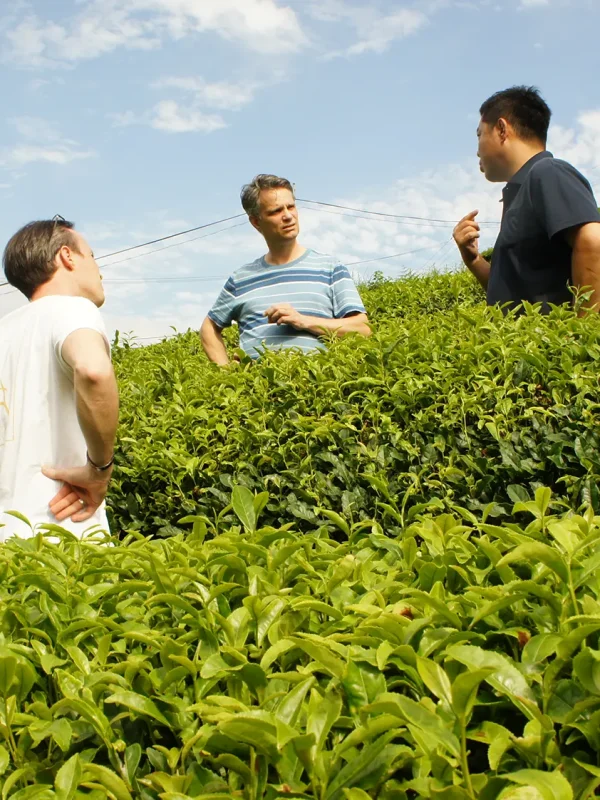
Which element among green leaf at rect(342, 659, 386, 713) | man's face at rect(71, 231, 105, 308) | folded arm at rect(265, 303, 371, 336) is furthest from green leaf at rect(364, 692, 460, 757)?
folded arm at rect(265, 303, 371, 336)

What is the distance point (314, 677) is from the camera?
1215mm

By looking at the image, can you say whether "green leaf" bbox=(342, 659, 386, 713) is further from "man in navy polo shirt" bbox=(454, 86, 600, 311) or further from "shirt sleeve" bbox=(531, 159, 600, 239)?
"shirt sleeve" bbox=(531, 159, 600, 239)

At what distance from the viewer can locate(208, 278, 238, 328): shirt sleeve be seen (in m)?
5.13

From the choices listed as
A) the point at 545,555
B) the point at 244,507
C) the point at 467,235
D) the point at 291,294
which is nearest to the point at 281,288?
the point at 291,294

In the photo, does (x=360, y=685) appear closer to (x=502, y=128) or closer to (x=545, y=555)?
(x=545, y=555)

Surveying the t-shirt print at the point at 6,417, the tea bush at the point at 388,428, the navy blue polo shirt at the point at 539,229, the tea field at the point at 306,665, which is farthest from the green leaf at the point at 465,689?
the navy blue polo shirt at the point at 539,229

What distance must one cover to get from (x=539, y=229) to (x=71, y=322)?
7.86 ft

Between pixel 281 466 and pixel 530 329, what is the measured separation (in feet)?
4.05

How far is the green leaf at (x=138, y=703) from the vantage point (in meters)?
1.23

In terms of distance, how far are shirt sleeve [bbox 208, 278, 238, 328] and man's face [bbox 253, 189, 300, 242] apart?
1.32ft

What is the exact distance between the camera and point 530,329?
11.3ft

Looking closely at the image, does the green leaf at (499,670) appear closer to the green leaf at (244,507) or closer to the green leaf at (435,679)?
the green leaf at (435,679)

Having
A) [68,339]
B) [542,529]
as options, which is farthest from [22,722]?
[68,339]

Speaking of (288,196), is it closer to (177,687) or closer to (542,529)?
(542,529)
